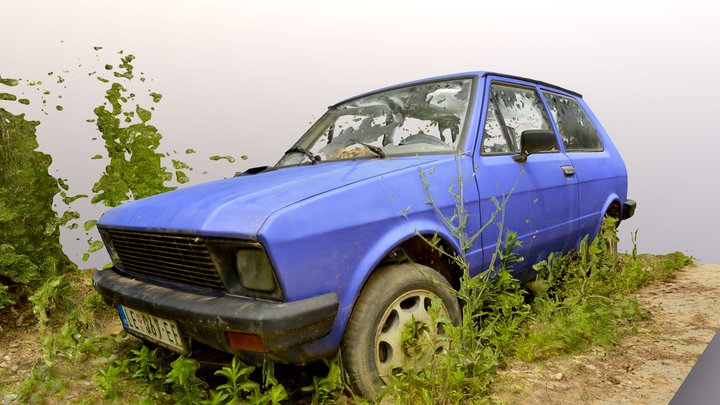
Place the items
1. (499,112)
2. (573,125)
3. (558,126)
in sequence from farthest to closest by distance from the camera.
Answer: (573,125) < (558,126) < (499,112)

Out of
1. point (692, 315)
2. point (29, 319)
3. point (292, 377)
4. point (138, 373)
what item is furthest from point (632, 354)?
point (29, 319)

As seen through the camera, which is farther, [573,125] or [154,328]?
[573,125]

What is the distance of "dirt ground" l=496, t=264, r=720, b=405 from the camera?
241 centimetres

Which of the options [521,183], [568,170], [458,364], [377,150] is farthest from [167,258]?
[568,170]

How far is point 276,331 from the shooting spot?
1.81m

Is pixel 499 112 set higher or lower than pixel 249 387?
higher

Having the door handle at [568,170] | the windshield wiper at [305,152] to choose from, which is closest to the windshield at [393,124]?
the windshield wiper at [305,152]

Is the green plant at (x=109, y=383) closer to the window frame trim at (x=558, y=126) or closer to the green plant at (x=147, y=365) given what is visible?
the green plant at (x=147, y=365)

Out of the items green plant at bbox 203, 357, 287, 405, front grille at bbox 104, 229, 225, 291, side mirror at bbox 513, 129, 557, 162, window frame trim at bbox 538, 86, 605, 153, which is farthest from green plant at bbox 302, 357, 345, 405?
window frame trim at bbox 538, 86, 605, 153

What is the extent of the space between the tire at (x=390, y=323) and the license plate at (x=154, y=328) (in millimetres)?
729

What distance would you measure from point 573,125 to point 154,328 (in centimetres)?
376

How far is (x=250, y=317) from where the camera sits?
1.83 metres

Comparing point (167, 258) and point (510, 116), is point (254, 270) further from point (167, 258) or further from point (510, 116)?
point (510, 116)

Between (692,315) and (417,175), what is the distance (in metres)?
3.05
